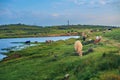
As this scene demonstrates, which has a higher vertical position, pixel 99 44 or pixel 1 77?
pixel 99 44

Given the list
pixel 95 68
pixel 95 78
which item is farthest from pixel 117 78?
pixel 95 68

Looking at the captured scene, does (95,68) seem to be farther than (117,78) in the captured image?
Yes

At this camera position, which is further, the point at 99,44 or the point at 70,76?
the point at 99,44

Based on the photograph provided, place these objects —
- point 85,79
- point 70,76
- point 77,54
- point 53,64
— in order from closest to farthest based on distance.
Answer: point 85,79, point 70,76, point 53,64, point 77,54

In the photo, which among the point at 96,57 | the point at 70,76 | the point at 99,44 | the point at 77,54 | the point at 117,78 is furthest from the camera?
the point at 99,44

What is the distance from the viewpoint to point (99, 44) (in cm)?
6384

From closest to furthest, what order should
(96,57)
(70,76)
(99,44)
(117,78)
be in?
(117,78), (70,76), (96,57), (99,44)

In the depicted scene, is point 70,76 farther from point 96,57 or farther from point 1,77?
point 1,77

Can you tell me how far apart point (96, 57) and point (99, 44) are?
17469 mm

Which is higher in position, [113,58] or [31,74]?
[113,58]

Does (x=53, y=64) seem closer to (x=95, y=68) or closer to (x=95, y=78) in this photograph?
(x=95, y=68)

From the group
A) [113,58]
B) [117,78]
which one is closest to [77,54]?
[113,58]

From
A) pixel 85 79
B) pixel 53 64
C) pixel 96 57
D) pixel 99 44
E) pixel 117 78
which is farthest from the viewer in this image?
pixel 99 44

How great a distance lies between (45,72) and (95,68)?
10.0m
